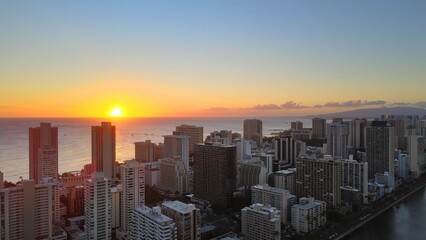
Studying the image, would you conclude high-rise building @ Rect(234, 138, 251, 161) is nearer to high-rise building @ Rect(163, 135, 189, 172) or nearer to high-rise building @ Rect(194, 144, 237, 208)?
high-rise building @ Rect(163, 135, 189, 172)

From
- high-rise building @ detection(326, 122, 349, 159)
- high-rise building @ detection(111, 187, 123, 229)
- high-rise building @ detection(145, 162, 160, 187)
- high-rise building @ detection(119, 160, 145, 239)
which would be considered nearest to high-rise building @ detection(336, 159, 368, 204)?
high-rise building @ detection(326, 122, 349, 159)

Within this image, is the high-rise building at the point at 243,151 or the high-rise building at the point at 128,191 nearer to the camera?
the high-rise building at the point at 128,191

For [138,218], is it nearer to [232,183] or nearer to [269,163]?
[232,183]

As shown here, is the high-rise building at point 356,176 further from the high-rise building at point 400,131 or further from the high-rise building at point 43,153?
the high-rise building at point 400,131

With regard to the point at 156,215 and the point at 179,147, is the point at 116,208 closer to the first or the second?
the point at 156,215

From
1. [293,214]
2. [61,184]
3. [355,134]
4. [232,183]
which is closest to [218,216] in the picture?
[232,183]

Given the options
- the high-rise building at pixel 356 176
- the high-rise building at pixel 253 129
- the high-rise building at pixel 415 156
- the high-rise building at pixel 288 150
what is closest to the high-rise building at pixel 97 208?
the high-rise building at pixel 356 176

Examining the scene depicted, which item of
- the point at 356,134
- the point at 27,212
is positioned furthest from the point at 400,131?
the point at 27,212
